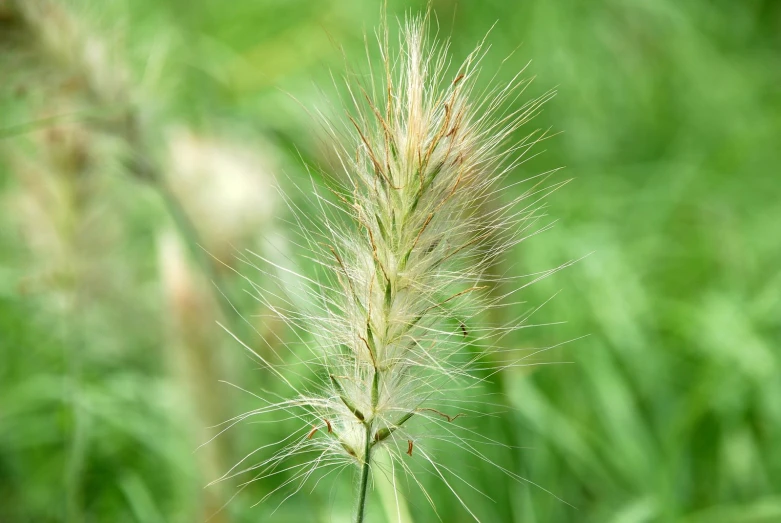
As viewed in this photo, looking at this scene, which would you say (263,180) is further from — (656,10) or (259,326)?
(656,10)

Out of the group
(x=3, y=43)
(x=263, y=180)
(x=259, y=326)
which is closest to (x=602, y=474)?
(x=259, y=326)

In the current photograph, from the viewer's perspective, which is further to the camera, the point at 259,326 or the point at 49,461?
the point at 49,461

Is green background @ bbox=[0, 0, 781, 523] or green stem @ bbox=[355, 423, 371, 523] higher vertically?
green background @ bbox=[0, 0, 781, 523]

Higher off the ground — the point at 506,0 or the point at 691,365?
the point at 506,0

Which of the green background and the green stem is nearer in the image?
the green stem

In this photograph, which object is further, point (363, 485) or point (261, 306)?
point (261, 306)

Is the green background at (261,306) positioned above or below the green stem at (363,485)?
above

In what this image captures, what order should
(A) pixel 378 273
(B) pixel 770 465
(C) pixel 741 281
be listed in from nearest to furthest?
1. (A) pixel 378 273
2. (B) pixel 770 465
3. (C) pixel 741 281

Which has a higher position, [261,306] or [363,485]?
[261,306]
